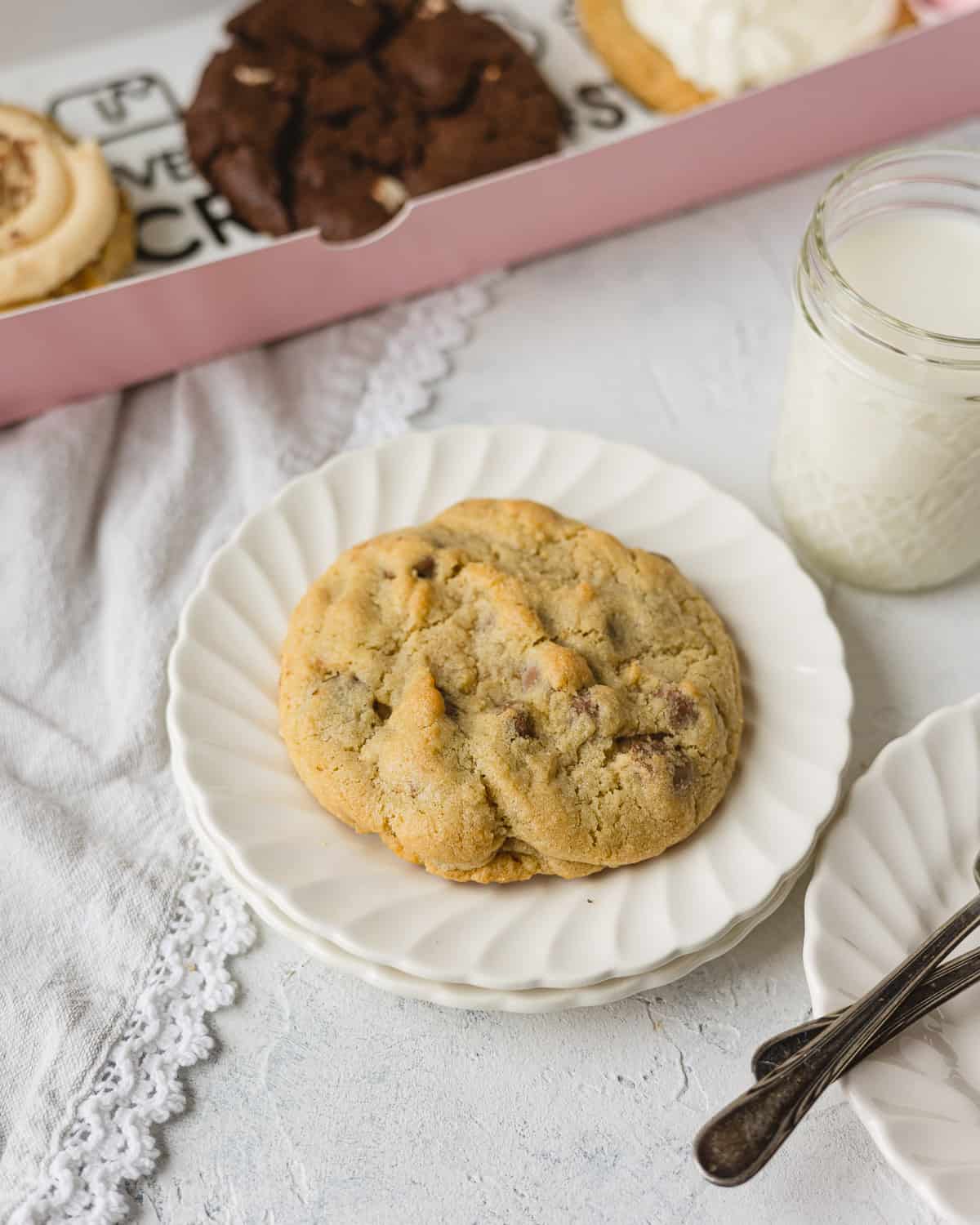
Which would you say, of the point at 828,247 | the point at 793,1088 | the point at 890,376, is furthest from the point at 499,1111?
the point at 828,247

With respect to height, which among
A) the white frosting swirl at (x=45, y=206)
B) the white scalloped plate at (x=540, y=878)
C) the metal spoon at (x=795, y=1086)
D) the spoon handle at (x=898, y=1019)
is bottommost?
the spoon handle at (x=898, y=1019)

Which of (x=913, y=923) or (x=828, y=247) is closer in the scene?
(x=913, y=923)

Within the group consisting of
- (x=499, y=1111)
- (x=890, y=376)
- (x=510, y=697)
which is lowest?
(x=499, y=1111)

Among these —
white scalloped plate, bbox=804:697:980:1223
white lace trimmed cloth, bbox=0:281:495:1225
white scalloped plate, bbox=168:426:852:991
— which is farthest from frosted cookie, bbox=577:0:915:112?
white scalloped plate, bbox=804:697:980:1223

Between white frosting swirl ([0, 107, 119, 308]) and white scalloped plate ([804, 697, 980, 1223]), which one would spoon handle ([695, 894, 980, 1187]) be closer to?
white scalloped plate ([804, 697, 980, 1223])

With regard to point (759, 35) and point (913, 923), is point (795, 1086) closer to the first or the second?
point (913, 923)

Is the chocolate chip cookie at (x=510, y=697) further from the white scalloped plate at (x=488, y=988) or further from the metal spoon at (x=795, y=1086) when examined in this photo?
the metal spoon at (x=795, y=1086)

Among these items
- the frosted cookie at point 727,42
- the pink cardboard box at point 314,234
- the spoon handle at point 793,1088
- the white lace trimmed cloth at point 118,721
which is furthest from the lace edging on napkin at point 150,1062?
the frosted cookie at point 727,42

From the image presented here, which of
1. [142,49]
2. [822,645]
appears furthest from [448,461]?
[142,49]
